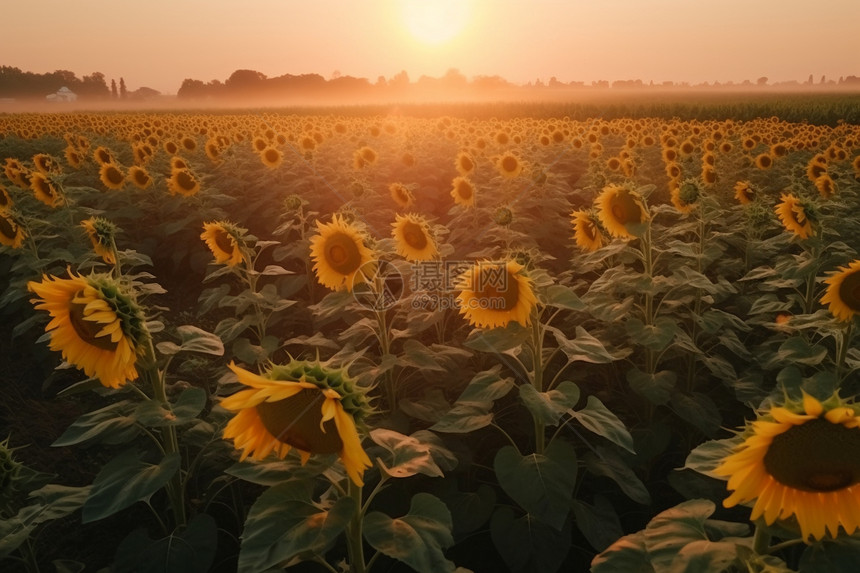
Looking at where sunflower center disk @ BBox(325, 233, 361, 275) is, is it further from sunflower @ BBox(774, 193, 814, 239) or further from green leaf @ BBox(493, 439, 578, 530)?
sunflower @ BBox(774, 193, 814, 239)

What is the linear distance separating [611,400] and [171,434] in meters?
2.95

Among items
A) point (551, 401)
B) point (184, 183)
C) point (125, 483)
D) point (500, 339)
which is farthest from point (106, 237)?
point (184, 183)

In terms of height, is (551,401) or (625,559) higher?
(551,401)

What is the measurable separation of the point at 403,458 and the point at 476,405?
0.85 meters

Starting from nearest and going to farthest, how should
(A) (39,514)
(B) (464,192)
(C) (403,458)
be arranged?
(C) (403,458) → (A) (39,514) → (B) (464,192)

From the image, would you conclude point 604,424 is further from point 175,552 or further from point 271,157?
point 271,157

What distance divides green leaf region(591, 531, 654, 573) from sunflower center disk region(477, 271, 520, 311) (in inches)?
48.8

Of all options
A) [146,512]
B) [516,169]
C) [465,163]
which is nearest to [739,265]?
[516,169]

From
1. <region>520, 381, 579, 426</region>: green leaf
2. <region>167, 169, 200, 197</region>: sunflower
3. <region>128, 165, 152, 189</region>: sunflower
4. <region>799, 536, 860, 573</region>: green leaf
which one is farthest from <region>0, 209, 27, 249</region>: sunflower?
<region>799, 536, 860, 573</region>: green leaf

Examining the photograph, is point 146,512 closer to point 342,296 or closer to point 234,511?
point 234,511

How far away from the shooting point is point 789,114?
32188mm

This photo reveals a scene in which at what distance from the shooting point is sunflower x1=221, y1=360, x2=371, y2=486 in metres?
1.51

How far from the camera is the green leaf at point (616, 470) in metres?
2.94

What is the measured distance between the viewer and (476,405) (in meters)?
2.79
